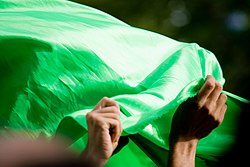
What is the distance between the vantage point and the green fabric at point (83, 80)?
184cm

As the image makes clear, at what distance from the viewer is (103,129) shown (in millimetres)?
1713

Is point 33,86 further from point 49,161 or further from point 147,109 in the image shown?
point 49,161

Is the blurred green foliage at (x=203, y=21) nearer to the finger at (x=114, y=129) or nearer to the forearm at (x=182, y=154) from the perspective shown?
the forearm at (x=182, y=154)

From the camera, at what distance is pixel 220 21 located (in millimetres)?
7762

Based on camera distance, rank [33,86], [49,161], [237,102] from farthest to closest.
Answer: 1. [237,102]
2. [33,86]
3. [49,161]

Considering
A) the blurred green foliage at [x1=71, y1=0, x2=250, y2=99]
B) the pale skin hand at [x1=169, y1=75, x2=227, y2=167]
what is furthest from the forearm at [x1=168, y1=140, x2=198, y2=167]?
the blurred green foliage at [x1=71, y1=0, x2=250, y2=99]

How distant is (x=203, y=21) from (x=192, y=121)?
608cm

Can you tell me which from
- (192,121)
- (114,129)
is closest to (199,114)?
(192,121)

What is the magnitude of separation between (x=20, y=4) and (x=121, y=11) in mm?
5409

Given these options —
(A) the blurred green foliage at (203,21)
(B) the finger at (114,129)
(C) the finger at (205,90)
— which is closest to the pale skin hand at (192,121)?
(C) the finger at (205,90)

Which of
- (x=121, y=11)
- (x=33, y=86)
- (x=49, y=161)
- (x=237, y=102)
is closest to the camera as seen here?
(x=49, y=161)

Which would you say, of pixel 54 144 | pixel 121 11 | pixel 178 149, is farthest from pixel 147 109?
pixel 121 11

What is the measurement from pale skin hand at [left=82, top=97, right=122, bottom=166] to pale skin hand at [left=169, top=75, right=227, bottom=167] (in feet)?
0.54

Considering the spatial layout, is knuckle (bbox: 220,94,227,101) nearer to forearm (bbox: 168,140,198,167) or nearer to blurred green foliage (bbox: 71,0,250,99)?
forearm (bbox: 168,140,198,167)
